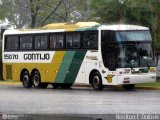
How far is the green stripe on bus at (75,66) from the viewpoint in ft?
101

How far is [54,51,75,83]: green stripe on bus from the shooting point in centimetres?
3139

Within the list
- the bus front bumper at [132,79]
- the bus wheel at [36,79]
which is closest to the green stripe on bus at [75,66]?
the bus wheel at [36,79]

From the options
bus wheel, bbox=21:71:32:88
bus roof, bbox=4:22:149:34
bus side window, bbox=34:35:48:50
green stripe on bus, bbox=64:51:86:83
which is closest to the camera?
bus roof, bbox=4:22:149:34

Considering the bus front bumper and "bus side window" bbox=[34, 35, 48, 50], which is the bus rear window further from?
the bus front bumper

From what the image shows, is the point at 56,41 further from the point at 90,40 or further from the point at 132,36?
the point at 132,36

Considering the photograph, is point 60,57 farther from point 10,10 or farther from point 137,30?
point 10,10

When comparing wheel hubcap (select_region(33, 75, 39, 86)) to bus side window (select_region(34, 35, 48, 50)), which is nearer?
bus side window (select_region(34, 35, 48, 50))

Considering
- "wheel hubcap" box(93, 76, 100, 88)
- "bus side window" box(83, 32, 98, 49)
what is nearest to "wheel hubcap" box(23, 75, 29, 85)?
"bus side window" box(83, 32, 98, 49)

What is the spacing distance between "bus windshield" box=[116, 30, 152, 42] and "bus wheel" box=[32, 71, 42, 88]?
22.3ft

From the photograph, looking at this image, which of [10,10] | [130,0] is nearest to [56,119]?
[130,0]

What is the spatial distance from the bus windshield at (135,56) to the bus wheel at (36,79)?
669cm

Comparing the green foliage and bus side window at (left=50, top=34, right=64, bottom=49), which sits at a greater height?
the green foliage

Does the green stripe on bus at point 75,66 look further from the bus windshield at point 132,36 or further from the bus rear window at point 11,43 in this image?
the bus rear window at point 11,43

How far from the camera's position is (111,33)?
29.2m
